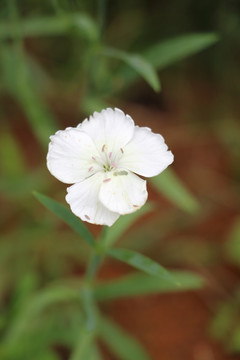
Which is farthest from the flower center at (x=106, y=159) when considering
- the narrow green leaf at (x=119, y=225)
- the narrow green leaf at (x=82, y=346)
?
the narrow green leaf at (x=82, y=346)

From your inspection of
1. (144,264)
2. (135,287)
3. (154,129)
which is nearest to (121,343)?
(135,287)

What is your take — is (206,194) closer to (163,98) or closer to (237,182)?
(237,182)

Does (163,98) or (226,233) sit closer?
(226,233)

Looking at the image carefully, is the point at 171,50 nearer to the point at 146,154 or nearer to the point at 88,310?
the point at 146,154

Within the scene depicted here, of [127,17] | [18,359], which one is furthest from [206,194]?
[18,359]

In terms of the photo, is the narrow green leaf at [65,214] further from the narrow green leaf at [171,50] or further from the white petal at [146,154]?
the narrow green leaf at [171,50]

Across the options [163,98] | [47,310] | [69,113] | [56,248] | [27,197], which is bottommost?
[47,310]

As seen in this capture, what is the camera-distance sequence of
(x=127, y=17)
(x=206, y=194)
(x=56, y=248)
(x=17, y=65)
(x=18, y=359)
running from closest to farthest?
(x=18, y=359) → (x=17, y=65) → (x=56, y=248) → (x=206, y=194) → (x=127, y=17)

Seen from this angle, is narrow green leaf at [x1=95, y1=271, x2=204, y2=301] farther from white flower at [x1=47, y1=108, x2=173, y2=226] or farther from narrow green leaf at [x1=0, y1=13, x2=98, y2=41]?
narrow green leaf at [x1=0, y1=13, x2=98, y2=41]
